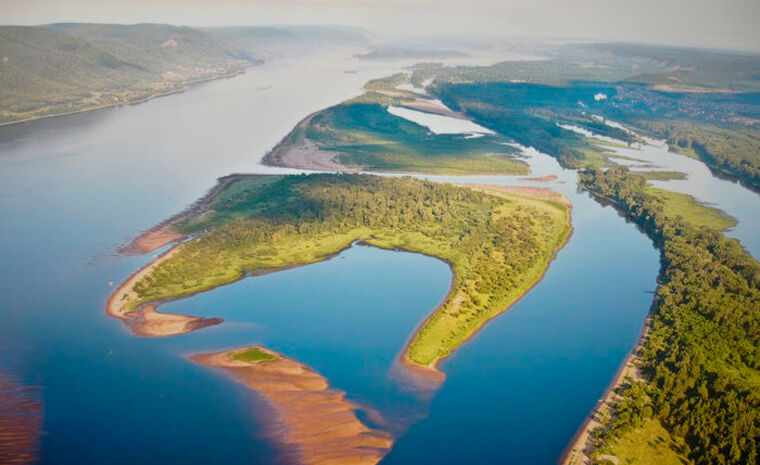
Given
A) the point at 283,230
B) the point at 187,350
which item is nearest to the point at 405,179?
the point at 283,230

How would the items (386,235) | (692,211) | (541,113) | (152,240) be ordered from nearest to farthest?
(152,240) < (386,235) < (692,211) < (541,113)

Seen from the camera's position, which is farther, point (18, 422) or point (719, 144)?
point (719, 144)

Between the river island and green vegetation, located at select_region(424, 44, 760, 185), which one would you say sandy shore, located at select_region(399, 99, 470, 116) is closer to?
green vegetation, located at select_region(424, 44, 760, 185)

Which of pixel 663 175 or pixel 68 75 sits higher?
pixel 68 75

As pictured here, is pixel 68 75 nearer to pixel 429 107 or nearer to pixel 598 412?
pixel 429 107

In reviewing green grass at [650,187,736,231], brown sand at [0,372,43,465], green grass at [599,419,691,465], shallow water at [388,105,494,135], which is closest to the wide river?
brown sand at [0,372,43,465]

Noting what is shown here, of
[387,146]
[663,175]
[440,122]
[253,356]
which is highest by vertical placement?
[440,122]

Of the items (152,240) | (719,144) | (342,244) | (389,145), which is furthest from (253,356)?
(719,144)

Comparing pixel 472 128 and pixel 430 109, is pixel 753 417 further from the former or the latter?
pixel 430 109
